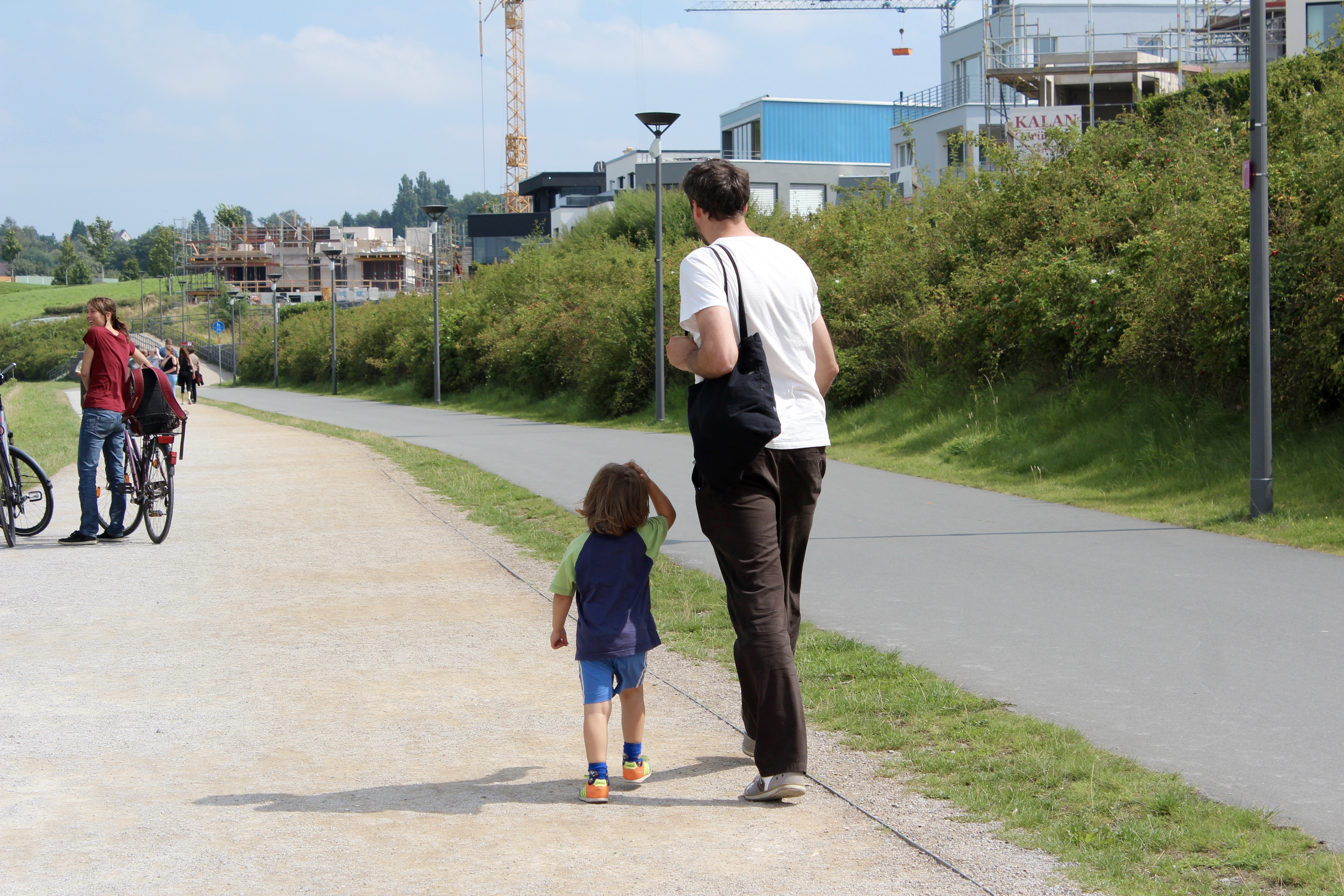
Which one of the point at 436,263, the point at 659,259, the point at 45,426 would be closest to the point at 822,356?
the point at 659,259

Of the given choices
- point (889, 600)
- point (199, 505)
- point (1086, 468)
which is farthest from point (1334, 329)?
point (199, 505)

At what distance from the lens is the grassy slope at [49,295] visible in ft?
489

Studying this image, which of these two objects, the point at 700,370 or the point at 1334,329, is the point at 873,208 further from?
the point at 700,370

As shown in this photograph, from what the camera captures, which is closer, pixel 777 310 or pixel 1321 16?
pixel 777 310

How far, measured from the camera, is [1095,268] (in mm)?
16359

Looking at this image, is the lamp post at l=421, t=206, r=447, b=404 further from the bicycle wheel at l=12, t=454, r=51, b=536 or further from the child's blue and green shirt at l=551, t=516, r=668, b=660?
the child's blue and green shirt at l=551, t=516, r=668, b=660

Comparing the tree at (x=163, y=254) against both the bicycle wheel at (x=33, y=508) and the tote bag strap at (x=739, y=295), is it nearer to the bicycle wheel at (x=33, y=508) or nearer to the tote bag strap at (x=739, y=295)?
the bicycle wheel at (x=33, y=508)

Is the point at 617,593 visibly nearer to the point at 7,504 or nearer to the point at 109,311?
the point at 109,311

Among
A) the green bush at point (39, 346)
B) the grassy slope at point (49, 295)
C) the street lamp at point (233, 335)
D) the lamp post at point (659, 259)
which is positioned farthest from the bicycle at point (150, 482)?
the grassy slope at point (49, 295)

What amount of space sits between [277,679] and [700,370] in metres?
3.12

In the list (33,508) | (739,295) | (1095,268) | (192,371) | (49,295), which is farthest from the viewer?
(49,295)

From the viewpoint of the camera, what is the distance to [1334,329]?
11328 mm

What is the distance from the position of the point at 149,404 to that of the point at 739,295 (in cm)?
805

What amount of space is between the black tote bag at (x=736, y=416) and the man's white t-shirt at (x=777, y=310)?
0.04m
